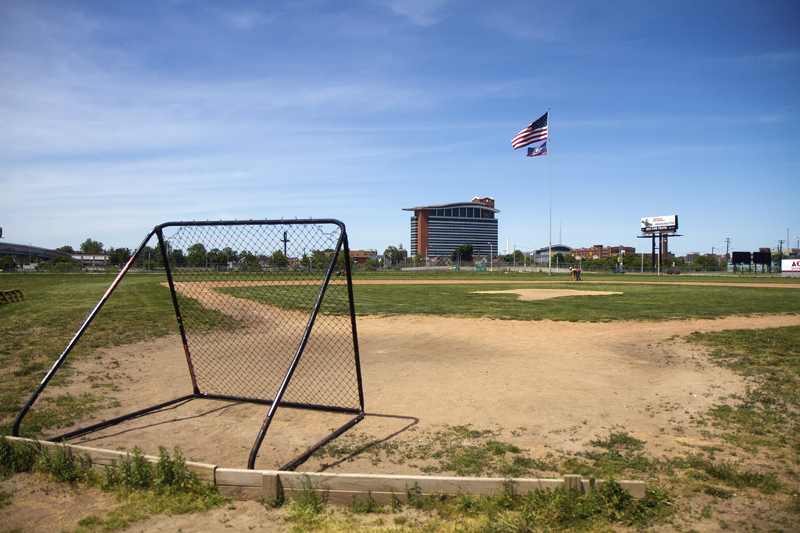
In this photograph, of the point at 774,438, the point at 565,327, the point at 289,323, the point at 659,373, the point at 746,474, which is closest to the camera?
the point at 746,474

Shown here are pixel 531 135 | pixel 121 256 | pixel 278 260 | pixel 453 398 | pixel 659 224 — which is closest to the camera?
pixel 453 398

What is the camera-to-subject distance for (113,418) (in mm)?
5887

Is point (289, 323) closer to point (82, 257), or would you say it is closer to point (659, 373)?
point (659, 373)

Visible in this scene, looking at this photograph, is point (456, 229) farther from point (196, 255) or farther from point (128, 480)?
point (128, 480)

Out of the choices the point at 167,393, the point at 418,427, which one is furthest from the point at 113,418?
the point at 418,427

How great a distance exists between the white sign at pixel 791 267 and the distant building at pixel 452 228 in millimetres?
120943

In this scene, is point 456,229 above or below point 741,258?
above

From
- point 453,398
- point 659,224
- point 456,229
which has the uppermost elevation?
point 456,229

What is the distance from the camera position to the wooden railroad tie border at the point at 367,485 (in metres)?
→ 3.71

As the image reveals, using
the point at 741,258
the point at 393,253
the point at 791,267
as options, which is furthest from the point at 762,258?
the point at 393,253

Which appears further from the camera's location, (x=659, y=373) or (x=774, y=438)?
(x=659, y=373)

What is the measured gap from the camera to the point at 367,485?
12.5 ft

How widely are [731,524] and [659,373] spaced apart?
535 centimetres

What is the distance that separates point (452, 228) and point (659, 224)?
101604 millimetres
